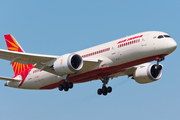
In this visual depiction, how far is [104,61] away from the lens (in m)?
37.8

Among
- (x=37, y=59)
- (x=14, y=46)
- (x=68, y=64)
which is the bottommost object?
(x=68, y=64)

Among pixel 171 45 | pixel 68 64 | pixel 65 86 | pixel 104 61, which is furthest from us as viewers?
pixel 65 86

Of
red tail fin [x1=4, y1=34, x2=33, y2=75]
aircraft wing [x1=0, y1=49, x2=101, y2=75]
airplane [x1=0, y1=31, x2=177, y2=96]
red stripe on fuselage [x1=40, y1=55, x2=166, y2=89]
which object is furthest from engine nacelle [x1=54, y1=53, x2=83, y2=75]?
red tail fin [x1=4, y1=34, x2=33, y2=75]

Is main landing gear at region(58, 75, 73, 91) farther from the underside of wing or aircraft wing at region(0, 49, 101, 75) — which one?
the underside of wing

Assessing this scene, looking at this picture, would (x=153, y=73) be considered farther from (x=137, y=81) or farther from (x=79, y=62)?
(x=79, y=62)

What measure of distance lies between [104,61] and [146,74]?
769 cm

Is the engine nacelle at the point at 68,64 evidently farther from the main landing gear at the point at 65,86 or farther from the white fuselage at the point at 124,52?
the main landing gear at the point at 65,86

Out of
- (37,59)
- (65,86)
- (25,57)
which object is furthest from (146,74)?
(25,57)

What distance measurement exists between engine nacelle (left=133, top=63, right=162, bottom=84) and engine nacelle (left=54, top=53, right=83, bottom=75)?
30.2 feet

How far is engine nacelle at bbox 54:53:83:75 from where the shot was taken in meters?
36.9

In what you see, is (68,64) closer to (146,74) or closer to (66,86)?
(66,86)

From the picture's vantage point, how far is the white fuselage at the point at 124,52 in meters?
35.3

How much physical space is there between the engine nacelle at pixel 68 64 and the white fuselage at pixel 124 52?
5.71ft

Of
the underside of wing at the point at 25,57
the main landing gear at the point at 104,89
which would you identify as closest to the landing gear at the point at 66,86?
the underside of wing at the point at 25,57
